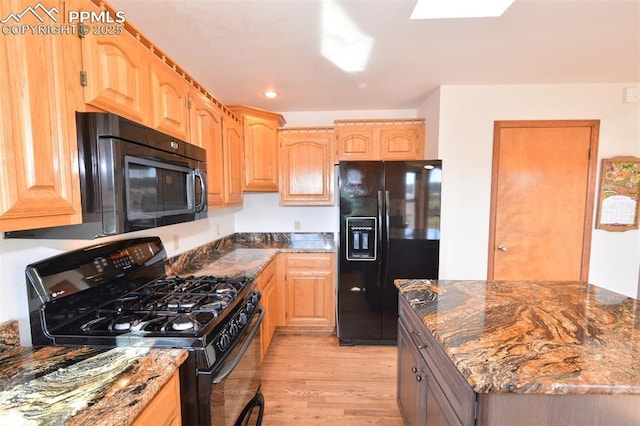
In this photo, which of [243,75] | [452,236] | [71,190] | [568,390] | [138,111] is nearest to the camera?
[568,390]

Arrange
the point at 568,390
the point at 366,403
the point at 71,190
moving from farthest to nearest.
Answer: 1. the point at 366,403
2. the point at 71,190
3. the point at 568,390

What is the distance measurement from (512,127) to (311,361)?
282 cm

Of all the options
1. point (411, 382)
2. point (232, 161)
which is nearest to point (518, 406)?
point (411, 382)

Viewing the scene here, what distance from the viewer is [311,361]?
2438mm

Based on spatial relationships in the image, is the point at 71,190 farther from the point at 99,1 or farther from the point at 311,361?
the point at 311,361

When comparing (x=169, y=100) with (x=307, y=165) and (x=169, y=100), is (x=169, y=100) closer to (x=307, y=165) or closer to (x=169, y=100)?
(x=169, y=100)

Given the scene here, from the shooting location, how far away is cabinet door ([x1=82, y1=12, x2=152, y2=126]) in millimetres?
987

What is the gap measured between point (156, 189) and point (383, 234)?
189 cm

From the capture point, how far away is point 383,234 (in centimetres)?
255

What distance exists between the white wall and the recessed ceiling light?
104 cm

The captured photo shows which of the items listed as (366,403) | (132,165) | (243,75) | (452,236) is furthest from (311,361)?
(243,75)

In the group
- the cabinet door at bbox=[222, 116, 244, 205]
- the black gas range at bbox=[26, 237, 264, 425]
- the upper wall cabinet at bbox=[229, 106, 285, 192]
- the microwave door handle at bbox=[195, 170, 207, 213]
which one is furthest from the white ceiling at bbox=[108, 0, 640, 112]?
the black gas range at bbox=[26, 237, 264, 425]

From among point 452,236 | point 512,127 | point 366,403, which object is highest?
point 512,127

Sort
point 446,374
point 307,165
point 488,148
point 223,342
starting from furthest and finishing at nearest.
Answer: point 307,165 → point 488,148 → point 223,342 → point 446,374
